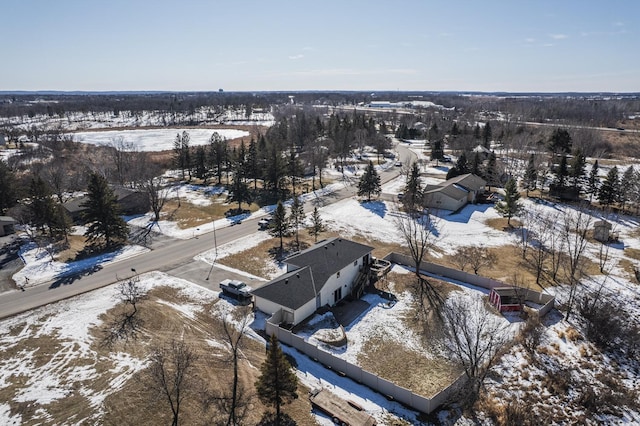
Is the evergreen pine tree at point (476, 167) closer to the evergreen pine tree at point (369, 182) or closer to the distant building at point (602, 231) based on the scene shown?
the evergreen pine tree at point (369, 182)

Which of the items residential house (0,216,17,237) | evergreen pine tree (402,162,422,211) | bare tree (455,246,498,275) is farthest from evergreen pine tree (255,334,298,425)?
residential house (0,216,17,237)

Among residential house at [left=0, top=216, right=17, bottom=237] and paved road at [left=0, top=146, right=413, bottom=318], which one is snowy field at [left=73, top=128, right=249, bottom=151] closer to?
residential house at [left=0, top=216, right=17, bottom=237]

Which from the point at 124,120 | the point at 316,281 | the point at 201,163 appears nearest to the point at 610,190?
the point at 316,281

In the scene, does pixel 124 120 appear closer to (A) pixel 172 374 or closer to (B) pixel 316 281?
(B) pixel 316 281

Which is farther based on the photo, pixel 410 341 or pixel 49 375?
pixel 410 341

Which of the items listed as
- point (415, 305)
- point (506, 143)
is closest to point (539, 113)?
point (506, 143)

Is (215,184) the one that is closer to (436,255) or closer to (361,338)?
(436,255)
